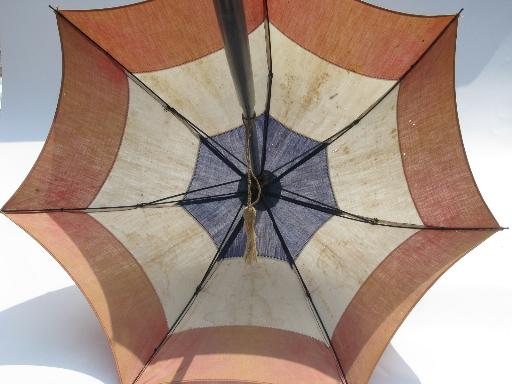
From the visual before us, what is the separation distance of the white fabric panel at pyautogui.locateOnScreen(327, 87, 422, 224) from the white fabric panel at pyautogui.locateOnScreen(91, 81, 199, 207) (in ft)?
2.14

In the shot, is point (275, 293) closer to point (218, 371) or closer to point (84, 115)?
point (218, 371)

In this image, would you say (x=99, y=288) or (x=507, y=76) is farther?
(x=507, y=76)

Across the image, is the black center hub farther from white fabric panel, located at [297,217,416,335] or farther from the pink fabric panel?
the pink fabric panel

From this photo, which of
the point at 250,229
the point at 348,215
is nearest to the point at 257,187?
the point at 250,229

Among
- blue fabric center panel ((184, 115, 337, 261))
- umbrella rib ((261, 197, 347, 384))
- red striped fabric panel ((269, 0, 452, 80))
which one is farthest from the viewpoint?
blue fabric center panel ((184, 115, 337, 261))

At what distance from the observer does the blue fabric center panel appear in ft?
6.51

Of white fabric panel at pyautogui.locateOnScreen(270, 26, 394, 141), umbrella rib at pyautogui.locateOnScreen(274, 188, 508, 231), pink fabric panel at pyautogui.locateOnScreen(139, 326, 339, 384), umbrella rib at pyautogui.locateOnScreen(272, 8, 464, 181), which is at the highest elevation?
white fabric panel at pyautogui.locateOnScreen(270, 26, 394, 141)

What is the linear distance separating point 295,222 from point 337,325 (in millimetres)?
481

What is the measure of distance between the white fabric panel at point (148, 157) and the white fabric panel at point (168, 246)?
8 centimetres

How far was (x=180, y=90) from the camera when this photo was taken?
1874 mm

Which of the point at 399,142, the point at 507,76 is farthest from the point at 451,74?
the point at 507,76

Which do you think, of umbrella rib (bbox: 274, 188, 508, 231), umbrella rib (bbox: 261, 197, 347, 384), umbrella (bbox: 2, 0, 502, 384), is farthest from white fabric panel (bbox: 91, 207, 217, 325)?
umbrella rib (bbox: 274, 188, 508, 231)

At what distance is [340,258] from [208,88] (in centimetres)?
92

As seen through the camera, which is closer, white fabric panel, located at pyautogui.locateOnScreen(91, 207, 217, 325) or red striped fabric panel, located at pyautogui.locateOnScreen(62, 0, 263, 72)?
red striped fabric panel, located at pyautogui.locateOnScreen(62, 0, 263, 72)
